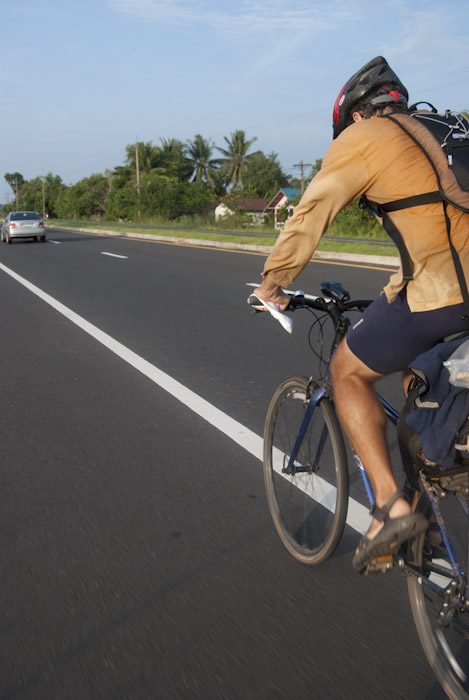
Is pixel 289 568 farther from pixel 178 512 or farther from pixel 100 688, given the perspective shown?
pixel 100 688

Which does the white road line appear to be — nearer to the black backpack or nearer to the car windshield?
the black backpack

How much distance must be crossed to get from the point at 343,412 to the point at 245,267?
14.6m

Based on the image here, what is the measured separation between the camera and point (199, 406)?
17.9 ft

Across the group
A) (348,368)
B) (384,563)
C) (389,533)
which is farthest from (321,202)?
(384,563)

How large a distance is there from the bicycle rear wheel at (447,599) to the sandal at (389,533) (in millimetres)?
51

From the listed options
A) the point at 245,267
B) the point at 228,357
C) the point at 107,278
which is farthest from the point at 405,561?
the point at 245,267

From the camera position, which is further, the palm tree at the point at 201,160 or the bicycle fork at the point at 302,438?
the palm tree at the point at 201,160

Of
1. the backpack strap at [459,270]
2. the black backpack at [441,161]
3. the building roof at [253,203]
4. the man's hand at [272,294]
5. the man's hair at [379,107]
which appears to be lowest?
the building roof at [253,203]

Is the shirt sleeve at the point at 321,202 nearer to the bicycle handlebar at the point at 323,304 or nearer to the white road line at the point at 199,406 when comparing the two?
the bicycle handlebar at the point at 323,304

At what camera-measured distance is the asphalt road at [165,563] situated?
7.74ft

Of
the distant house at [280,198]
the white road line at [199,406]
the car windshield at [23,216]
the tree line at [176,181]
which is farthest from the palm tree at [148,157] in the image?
the white road line at [199,406]

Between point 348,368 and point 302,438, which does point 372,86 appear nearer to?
point 348,368

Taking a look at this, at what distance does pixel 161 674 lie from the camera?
2.35 metres

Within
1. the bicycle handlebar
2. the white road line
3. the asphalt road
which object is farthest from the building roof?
the bicycle handlebar
